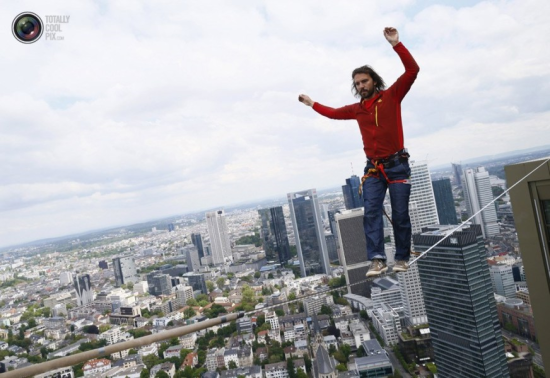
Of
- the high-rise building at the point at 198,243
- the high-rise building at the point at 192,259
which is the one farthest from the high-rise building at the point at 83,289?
the high-rise building at the point at 198,243

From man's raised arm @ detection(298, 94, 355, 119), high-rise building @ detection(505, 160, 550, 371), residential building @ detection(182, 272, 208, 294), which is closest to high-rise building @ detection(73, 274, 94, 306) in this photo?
residential building @ detection(182, 272, 208, 294)

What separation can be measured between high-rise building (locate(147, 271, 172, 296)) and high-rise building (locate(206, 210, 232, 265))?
19.0ft

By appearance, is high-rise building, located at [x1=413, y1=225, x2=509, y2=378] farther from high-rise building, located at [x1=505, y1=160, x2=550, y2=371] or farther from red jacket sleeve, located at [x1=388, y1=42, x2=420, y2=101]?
red jacket sleeve, located at [x1=388, y1=42, x2=420, y2=101]

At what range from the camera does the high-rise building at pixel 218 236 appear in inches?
1079

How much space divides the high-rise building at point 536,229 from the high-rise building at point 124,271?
24.3 metres

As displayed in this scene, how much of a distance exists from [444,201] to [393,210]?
41.8 feet

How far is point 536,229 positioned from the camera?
164 centimetres

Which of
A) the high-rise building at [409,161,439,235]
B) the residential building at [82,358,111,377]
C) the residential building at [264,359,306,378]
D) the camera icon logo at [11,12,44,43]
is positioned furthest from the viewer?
the high-rise building at [409,161,439,235]

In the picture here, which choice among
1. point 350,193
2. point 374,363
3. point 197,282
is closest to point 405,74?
point 374,363

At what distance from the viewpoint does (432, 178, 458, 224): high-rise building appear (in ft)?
41.0

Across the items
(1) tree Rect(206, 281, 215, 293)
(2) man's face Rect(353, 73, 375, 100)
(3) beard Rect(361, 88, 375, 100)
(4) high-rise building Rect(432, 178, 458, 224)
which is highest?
(2) man's face Rect(353, 73, 375, 100)

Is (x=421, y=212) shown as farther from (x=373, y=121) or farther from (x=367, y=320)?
(x=373, y=121)

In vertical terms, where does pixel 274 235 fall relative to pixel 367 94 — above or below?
below

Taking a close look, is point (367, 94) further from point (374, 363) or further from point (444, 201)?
point (444, 201)
